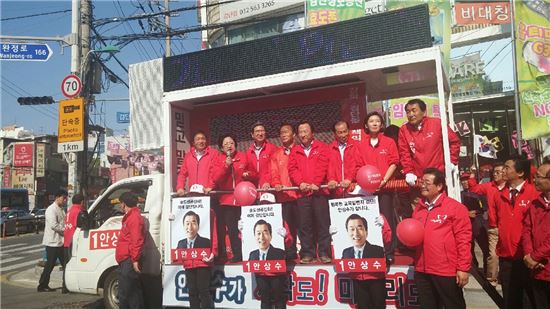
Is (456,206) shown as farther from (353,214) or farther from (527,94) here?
(527,94)

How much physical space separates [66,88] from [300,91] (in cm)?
655

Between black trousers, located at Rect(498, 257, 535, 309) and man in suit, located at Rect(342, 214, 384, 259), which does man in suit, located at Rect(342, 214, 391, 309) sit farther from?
black trousers, located at Rect(498, 257, 535, 309)

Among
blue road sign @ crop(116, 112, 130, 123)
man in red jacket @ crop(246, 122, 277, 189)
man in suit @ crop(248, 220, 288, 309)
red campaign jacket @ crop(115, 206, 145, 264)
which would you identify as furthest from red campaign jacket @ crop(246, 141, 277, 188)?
blue road sign @ crop(116, 112, 130, 123)

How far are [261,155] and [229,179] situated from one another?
496 mm

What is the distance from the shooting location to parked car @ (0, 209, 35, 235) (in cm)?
2396

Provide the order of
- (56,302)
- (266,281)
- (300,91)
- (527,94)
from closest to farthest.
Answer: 1. (266,281)
2. (300,91)
3. (56,302)
4. (527,94)

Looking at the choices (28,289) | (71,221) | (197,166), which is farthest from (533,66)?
(28,289)

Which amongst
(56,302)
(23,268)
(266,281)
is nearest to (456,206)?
(266,281)

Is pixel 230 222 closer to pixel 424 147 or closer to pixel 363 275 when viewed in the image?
pixel 363 275

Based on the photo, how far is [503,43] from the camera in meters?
12.4

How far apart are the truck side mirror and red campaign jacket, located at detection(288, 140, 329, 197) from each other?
126 inches

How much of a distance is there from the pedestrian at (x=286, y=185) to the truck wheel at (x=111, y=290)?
9.09ft

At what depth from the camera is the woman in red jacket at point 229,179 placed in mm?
5301

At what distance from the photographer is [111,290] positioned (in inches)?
244
